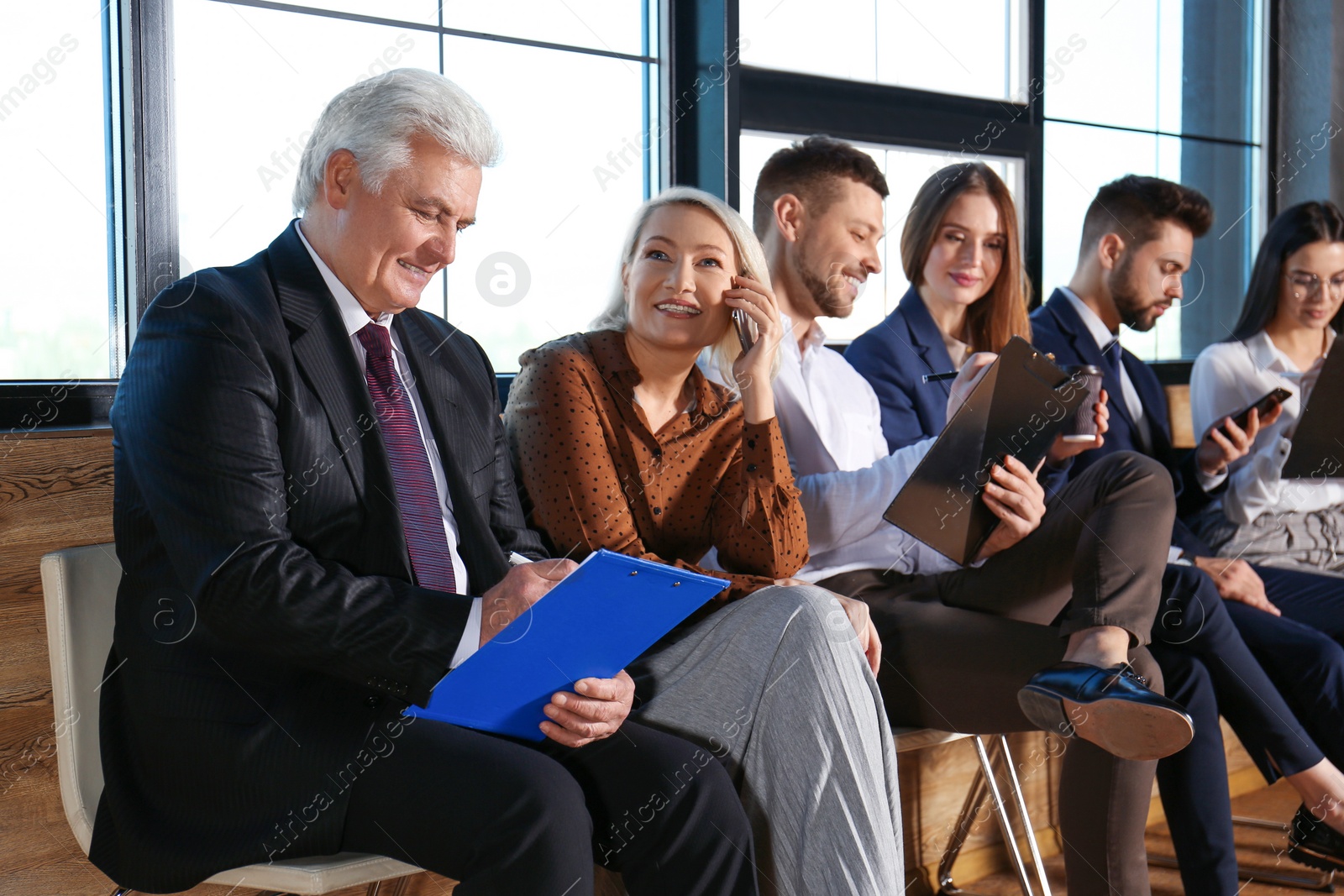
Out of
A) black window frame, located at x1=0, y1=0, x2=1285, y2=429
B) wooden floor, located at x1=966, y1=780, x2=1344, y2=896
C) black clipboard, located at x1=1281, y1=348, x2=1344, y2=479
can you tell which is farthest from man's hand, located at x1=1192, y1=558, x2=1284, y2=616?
black window frame, located at x1=0, y1=0, x2=1285, y2=429

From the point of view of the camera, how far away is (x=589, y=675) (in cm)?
128

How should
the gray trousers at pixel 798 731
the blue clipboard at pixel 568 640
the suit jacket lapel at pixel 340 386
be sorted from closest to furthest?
the blue clipboard at pixel 568 640
the suit jacket lapel at pixel 340 386
the gray trousers at pixel 798 731

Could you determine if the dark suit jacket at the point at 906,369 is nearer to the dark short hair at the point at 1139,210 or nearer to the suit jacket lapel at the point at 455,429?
the dark short hair at the point at 1139,210

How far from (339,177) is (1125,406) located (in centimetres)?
190

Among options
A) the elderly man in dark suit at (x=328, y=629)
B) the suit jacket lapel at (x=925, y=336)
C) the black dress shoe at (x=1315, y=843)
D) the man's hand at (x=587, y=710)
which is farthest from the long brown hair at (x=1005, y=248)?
the man's hand at (x=587, y=710)

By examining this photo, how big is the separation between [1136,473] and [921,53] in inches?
65.6

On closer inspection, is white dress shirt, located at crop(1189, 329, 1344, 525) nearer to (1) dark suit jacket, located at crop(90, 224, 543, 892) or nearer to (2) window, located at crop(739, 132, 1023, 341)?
(2) window, located at crop(739, 132, 1023, 341)

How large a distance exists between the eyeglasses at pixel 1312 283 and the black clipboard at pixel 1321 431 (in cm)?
48

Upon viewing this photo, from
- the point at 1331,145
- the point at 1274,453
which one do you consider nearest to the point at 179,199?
the point at 1274,453

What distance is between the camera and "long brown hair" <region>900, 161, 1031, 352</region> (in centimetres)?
246

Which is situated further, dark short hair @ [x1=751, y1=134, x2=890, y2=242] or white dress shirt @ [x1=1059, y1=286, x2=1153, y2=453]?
white dress shirt @ [x1=1059, y1=286, x2=1153, y2=453]

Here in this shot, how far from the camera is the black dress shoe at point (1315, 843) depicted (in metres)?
2.16

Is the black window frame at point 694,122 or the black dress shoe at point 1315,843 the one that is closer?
the black window frame at point 694,122

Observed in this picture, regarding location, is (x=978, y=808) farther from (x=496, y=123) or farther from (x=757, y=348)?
(x=496, y=123)
